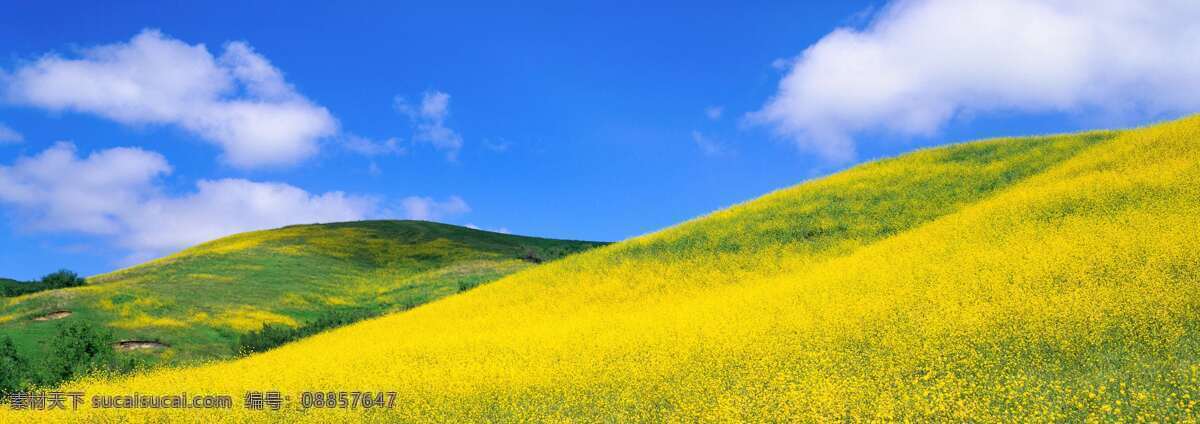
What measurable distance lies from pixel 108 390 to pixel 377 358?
5.56 metres

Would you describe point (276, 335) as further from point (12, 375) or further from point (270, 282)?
point (270, 282)

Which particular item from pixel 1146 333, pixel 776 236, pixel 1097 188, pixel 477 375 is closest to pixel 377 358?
pixel 477 375

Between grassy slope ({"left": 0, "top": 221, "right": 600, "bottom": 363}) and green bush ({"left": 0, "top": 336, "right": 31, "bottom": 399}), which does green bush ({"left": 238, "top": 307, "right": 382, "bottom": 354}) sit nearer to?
grassy slope ({"left": 0, "top": 221, "right": 600, "bottom": 363})

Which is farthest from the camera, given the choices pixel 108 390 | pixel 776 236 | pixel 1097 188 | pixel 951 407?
pixel 776 236

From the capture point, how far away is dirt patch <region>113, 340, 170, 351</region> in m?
27.9

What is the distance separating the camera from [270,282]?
43000mm

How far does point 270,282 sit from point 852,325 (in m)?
36.8

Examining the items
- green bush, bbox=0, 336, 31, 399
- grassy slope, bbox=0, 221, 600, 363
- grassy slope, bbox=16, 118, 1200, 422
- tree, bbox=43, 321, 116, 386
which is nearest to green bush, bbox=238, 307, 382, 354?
grassy slope, bbox=0, 221, 600, 363

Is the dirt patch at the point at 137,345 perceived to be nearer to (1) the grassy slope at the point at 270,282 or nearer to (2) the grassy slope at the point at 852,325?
(1) the grassy slope at the point at 270,282

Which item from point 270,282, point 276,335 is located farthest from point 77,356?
point 270,282

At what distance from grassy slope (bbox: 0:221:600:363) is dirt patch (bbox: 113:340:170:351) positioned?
32 centimetres

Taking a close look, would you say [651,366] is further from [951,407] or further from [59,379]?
[59,379]

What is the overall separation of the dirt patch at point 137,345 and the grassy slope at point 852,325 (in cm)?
A: 670

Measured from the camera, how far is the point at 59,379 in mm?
18984
